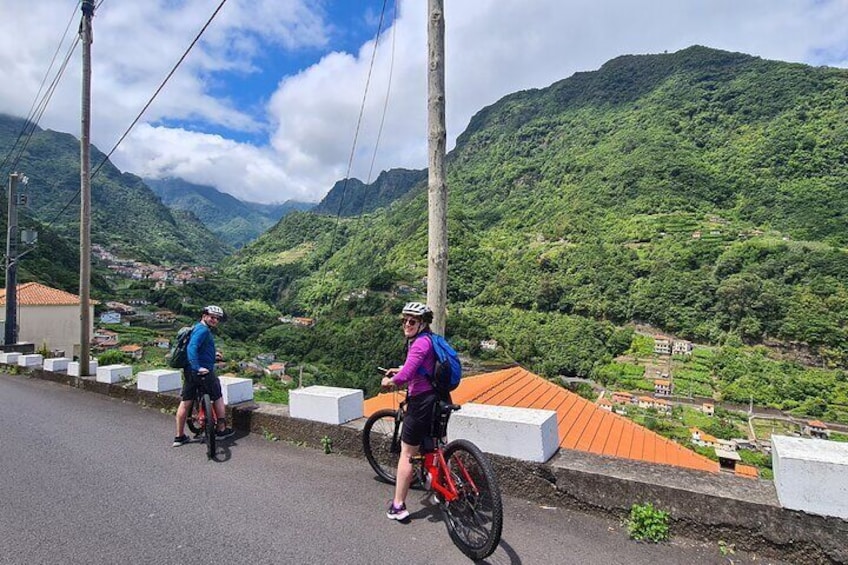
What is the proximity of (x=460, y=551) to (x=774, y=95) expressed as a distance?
136 meters

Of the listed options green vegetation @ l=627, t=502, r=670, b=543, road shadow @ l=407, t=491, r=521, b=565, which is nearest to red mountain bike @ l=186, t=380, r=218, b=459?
road shadow @ l=407, t=491, r=521, b=565

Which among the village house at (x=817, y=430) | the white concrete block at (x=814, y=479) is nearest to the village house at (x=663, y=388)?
the village house at (x=817, y=430)

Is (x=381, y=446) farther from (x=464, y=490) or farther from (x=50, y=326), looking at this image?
(x=50, y=326)

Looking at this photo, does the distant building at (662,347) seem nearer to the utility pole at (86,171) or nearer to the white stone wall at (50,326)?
the white stone wall at (50,326)

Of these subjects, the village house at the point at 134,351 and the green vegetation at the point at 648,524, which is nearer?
the green vegetation at the point at 648,524

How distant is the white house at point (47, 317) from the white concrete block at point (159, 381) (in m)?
21.6

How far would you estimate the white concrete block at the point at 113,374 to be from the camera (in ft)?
24.9

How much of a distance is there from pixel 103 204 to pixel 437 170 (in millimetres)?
153299

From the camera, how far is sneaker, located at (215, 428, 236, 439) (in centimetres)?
476

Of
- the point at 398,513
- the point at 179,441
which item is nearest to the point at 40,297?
the point at 179,441

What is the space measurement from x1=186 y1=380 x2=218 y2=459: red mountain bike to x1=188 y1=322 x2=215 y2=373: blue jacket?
24 centimetres

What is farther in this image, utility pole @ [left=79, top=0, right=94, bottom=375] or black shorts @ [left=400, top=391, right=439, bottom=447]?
utility pole @ [left=79, top=0, right=94, bottom=375]

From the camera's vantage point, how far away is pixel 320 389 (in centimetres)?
473

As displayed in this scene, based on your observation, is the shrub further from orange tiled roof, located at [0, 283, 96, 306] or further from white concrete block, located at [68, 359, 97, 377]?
orange tiled roof, located at [0, 283, 96, 306]
